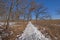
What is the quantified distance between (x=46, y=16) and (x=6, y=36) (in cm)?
1525

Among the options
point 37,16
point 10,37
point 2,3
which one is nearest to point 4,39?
point 10,37

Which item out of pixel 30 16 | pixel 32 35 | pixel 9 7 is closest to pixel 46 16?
pixel 30 16

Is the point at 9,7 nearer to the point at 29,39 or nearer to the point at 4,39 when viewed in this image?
the point at 4,39

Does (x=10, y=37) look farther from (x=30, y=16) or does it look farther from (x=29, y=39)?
(x=30, y=16)

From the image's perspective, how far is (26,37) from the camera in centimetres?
832

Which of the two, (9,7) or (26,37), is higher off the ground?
(9,7)

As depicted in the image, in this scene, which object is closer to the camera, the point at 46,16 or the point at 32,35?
the point at 32,35

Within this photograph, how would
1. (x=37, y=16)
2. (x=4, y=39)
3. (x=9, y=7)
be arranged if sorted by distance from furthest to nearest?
(x=37, y=16) < (x=9, y=7) < (x=4, y=39)

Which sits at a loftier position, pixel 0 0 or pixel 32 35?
pixel 0 0

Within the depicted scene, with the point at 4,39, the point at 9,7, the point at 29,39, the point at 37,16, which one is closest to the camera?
the point at 29,39

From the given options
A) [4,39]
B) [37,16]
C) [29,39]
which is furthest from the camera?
[37,16]

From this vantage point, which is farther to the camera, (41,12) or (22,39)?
(41,12)

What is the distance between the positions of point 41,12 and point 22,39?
17598mm

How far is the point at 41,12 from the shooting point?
25.5 metres
